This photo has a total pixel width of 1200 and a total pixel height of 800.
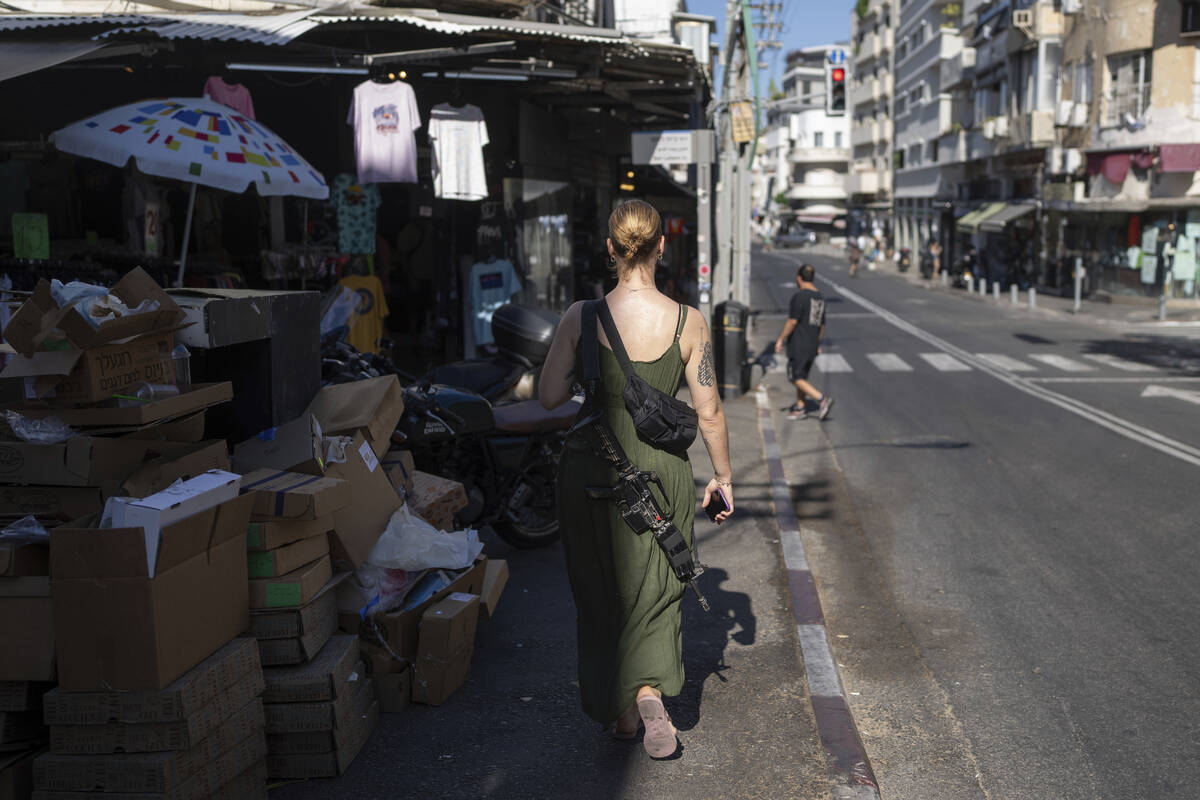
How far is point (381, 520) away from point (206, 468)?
92 cm

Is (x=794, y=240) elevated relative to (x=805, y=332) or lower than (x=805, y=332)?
elevated

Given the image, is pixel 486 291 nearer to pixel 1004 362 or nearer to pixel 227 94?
pixel 227 94

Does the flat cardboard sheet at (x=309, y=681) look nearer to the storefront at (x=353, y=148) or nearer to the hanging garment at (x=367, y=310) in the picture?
the storefront at (x=353, y=148)

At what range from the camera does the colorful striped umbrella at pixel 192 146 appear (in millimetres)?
7465

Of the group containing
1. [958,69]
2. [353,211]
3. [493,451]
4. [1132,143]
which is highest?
[958,69]

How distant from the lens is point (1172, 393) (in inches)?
613

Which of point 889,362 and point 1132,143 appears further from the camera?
point 1132,143

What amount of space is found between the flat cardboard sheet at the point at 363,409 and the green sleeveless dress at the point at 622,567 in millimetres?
1413

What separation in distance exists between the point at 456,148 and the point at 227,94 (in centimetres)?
248

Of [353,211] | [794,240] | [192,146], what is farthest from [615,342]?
[794,240]

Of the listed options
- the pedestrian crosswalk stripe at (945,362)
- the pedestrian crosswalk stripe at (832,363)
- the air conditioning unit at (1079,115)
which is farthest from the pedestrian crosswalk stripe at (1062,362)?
the air conditioning unit at (1079,115)

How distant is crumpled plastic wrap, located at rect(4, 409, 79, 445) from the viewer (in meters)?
3.96

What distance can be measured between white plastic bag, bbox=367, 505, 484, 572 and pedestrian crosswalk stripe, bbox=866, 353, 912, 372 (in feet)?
50.2

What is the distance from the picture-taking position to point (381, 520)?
16.3 feet
